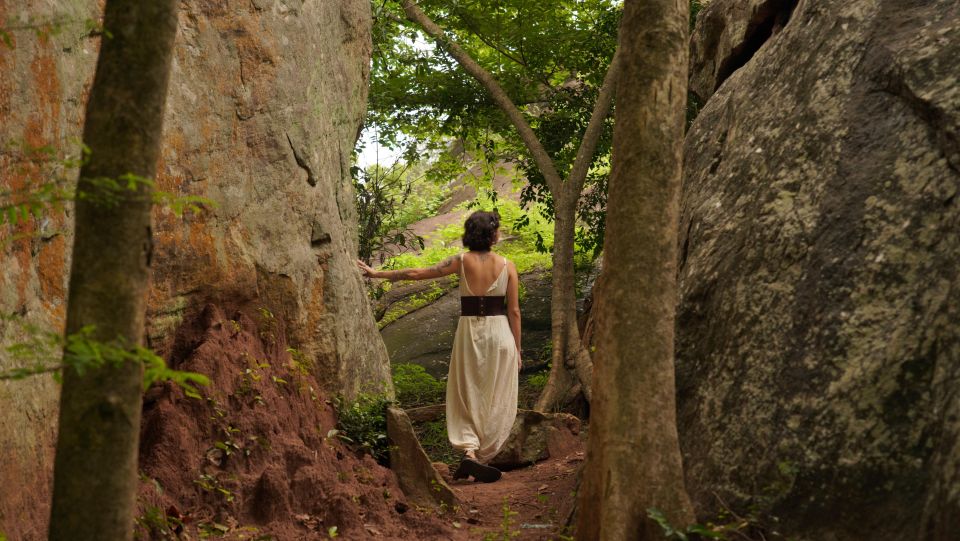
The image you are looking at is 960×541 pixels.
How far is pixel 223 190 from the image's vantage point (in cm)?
655

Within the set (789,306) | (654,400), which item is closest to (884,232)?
(789,306)

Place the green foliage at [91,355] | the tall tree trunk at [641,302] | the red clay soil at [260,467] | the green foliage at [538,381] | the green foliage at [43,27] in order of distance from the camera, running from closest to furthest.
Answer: the green foliage at [91,355] < the green foliage at [43,27] < the tall tree trunk at [641,302] < the red clay soil at [260,467] < the green foliage at [538,381]

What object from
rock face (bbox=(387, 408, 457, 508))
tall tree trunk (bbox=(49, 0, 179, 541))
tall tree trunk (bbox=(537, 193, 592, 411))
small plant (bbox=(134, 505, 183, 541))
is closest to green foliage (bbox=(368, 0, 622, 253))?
tall tree trunk (bbox=(537, 193, 592, 411))

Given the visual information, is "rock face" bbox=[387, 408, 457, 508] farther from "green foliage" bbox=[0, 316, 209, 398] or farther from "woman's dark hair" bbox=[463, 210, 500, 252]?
"green foliage" bbox=[0, 316, 209, 398]

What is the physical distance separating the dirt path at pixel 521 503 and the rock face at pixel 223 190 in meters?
1.40

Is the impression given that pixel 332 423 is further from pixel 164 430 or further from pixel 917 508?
pixel 917 508

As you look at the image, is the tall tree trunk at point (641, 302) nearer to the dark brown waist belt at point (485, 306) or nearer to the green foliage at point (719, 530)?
the green foliage at point (719, 530)

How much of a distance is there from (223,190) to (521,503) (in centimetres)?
343

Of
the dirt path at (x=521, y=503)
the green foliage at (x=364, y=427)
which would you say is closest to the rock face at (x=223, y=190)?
the green foliage at (x=364, y=427)

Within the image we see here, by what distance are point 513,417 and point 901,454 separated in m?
5.20

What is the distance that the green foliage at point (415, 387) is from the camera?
15.0 meters

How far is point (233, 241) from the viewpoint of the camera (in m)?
6.56

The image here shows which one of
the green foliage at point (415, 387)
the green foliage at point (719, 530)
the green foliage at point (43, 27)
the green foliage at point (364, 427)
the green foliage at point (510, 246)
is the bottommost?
the green foliage at point (415, 387)

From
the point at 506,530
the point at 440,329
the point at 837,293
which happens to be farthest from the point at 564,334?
the point at 837,293
